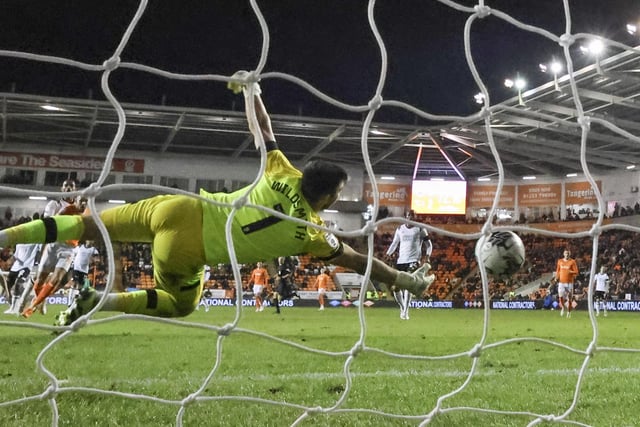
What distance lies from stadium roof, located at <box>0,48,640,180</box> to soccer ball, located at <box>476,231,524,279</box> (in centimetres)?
1494

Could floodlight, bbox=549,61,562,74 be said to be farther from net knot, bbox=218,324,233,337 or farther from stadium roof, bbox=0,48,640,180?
net knot, bbox=218,324,233,337

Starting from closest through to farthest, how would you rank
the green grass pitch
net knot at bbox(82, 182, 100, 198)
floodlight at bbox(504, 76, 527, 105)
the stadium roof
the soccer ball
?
net knot at bbox(82, 182, 100, 198) < the green grass pitch < the soccer ball < the stadium roof < floodlight at bbox(504, 76, 527, 105)

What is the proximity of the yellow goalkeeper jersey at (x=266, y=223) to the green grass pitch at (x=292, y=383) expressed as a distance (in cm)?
51

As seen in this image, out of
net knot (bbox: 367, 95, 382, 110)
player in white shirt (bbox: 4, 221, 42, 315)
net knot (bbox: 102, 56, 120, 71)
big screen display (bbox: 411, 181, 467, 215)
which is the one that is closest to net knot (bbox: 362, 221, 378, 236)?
net knot (bbox: 367, 95, 382, 110)

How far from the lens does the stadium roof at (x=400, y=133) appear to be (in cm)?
2003

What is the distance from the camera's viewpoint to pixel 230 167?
26891mm

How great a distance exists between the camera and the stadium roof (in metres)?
20.0

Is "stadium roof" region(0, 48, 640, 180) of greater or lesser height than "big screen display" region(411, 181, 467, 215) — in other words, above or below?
above

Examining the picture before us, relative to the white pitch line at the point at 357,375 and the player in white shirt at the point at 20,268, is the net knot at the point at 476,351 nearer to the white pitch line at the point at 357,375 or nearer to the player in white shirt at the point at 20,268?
the white pitch line at the point at 357,375

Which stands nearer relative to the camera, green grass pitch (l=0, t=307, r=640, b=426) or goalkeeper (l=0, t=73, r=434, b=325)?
green grass pitch (l=0, t=307, r=640, b=426)

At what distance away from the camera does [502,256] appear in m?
3.80

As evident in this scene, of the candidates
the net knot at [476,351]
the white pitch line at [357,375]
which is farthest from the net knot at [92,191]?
the white pitch line at [357,375]

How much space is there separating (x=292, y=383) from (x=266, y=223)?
1267 mm

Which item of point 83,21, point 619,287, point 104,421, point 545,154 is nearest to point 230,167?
point 83,21
